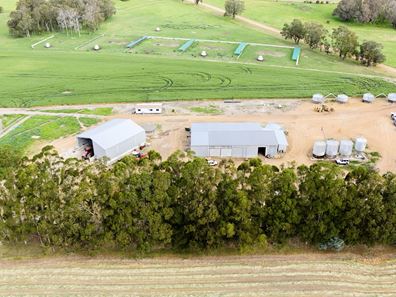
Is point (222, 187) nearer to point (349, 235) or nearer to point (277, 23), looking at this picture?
point (349, 235)

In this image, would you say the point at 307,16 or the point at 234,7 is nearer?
the point at 234,7

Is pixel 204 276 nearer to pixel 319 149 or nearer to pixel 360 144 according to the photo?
pixel 319 149

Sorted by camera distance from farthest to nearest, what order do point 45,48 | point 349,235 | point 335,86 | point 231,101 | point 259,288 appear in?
point 45,48 < point 335,86 < point 231,101 < point 349,235 < point 259,288

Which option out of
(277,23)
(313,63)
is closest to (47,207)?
(313,63)

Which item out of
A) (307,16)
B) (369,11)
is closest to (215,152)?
(369,11)

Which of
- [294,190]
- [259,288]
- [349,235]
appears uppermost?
[294,190]

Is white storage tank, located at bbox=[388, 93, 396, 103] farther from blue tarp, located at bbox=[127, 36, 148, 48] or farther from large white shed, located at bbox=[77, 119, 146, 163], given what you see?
blue tarp, located at bbox=[127, 36, 148, 48]
